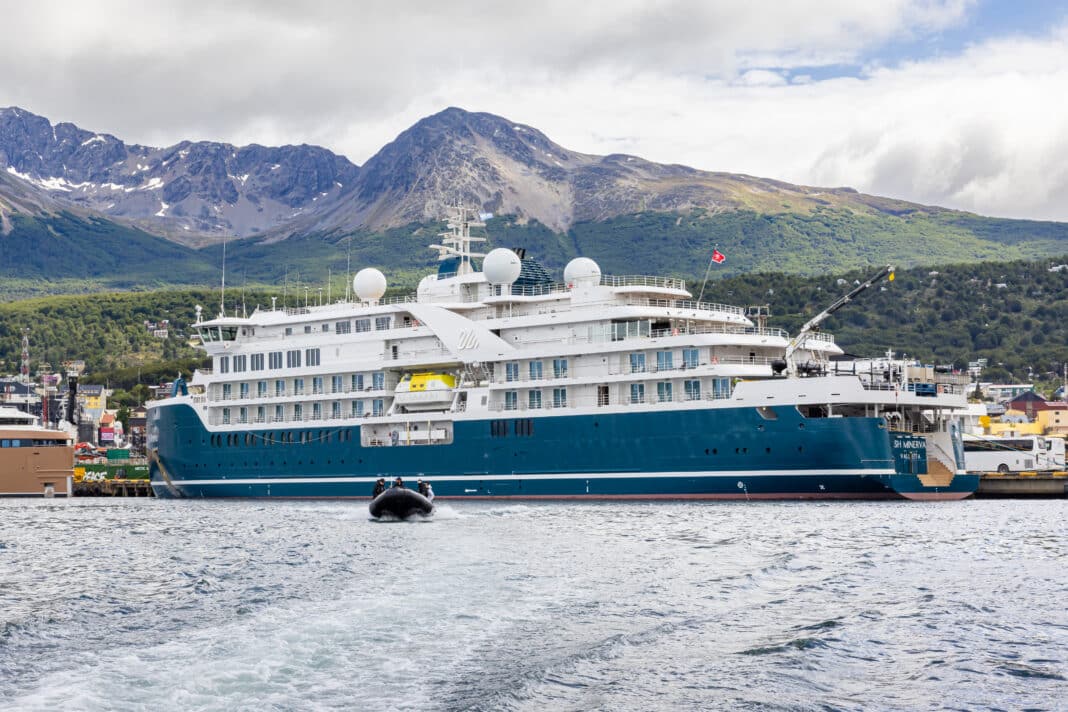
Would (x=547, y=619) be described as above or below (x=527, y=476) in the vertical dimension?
below

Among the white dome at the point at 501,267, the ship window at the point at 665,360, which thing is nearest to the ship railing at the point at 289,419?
the white dome at the point at 501,267

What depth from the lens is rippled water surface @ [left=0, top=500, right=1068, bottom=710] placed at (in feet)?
50.8

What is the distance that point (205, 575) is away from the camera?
26594 millimetres

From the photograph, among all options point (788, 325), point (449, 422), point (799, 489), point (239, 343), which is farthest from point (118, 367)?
point (799, 489)

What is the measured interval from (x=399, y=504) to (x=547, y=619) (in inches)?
864

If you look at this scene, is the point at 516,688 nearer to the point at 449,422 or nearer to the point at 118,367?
the point at 449,422

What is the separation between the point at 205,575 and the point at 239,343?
3808 cm

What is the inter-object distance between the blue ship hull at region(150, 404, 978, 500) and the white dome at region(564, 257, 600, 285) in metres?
6.86

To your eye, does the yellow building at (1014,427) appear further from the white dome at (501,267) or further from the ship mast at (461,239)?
the white dome at (501,267)

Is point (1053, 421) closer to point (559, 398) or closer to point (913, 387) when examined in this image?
point (913, 387)

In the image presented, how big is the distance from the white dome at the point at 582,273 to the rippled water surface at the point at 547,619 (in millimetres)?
20332

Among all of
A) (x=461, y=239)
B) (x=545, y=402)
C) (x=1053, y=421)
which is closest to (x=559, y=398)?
(x=545, y=402)

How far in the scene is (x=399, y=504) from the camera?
41844 mm

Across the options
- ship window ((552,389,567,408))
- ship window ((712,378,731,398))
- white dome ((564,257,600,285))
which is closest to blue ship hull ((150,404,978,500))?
ship window ((712,378,731,398))
